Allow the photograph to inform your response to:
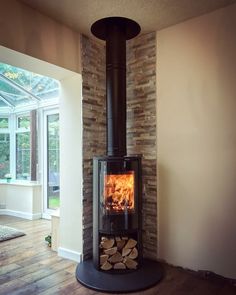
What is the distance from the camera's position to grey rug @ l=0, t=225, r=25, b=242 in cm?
380

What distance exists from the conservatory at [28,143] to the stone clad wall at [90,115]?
5.77 ft

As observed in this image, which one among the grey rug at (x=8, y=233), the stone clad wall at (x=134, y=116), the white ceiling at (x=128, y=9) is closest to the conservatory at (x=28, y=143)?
the grey rug at (x=8, y=233)

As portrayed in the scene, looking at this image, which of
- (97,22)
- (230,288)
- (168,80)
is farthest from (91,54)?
(230,288)

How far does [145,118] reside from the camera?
3.12m

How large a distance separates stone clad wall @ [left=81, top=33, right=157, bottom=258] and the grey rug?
144cm

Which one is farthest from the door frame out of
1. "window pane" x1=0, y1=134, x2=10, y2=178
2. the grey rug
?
"window pane" x1=0, y1=134, x2=10, y2=178

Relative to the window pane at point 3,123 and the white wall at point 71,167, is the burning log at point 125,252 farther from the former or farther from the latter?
the window pane at point 3,123

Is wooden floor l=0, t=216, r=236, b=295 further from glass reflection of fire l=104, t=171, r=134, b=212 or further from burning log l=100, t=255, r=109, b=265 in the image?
glass reflection of fire l=104, t=171, r=134, b=212

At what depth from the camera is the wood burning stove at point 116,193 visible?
2596 millimetres

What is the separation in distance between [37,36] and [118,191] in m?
1.68

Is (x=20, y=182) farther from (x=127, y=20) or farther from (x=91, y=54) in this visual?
(x=127, y=20)

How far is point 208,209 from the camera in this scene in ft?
8.73

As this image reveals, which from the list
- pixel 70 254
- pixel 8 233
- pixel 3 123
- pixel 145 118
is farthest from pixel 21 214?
pixel 145 118

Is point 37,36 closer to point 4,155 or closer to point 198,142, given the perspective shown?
point 198,142
